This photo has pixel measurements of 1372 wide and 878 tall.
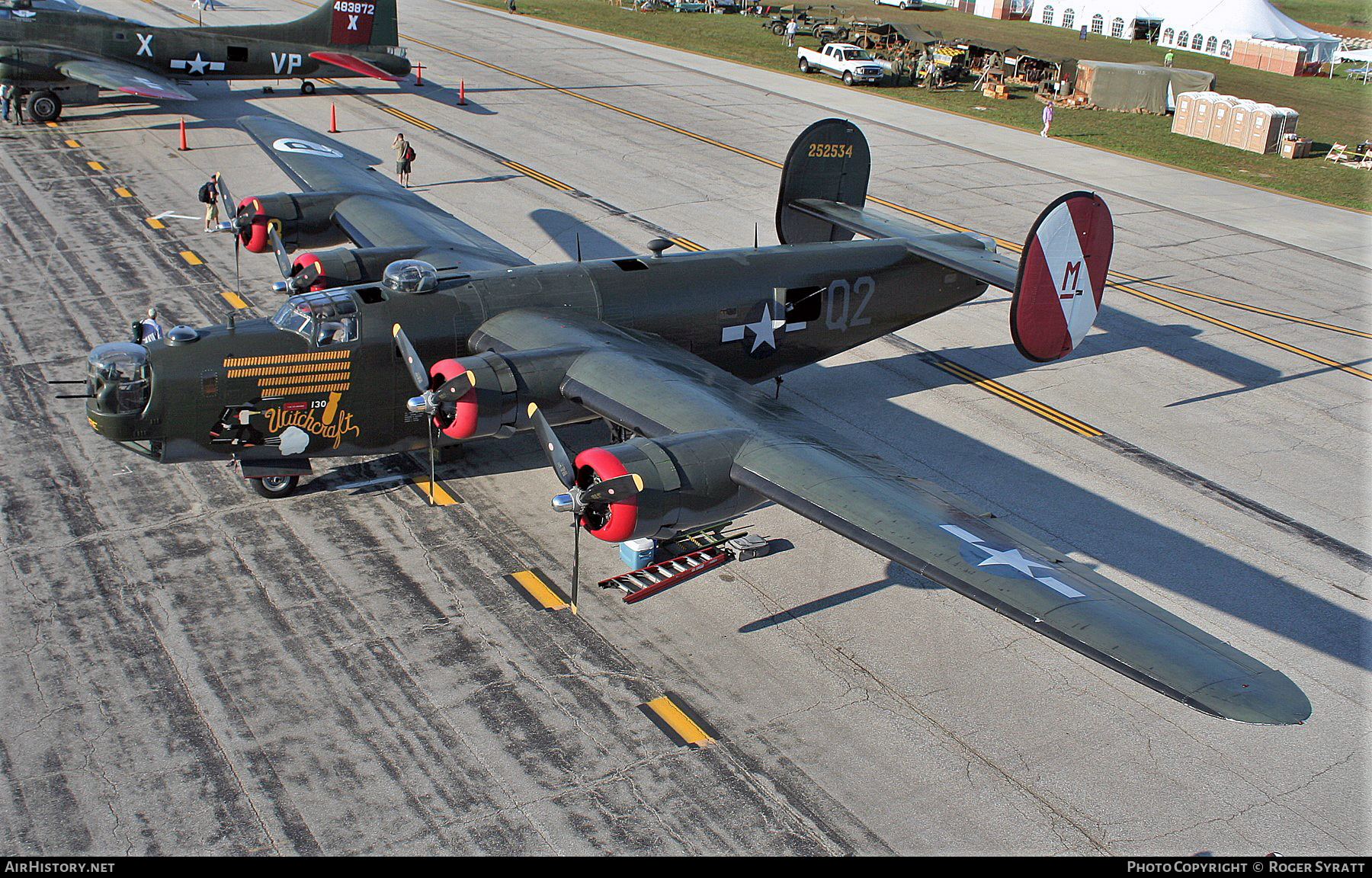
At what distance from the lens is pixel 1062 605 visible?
12.4m

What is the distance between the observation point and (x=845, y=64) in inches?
2426

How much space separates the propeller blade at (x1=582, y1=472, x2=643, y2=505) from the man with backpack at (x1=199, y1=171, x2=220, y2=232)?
735 inches

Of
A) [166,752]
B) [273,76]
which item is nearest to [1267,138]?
[273,76]

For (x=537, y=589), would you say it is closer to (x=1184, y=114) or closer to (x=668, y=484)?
(x=668, y=484)

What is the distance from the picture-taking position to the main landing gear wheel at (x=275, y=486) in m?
19.3

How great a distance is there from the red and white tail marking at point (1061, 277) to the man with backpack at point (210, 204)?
65.2ft

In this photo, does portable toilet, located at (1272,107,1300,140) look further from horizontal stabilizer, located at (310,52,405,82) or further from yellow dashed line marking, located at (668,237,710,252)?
horizontal stabilizer, located at (310,52,405,82)

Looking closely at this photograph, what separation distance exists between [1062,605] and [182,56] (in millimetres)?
42607

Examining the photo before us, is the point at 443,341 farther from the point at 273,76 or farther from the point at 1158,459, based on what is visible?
the point at 273,76

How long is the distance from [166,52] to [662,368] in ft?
114

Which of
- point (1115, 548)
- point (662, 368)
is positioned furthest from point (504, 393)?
point (1115, 548)

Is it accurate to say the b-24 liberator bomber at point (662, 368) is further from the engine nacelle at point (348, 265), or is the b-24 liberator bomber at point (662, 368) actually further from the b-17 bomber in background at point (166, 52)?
the b-17 bomber in background at point (166, 52)

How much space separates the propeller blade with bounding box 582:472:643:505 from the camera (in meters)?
14.3

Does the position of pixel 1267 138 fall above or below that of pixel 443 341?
above
